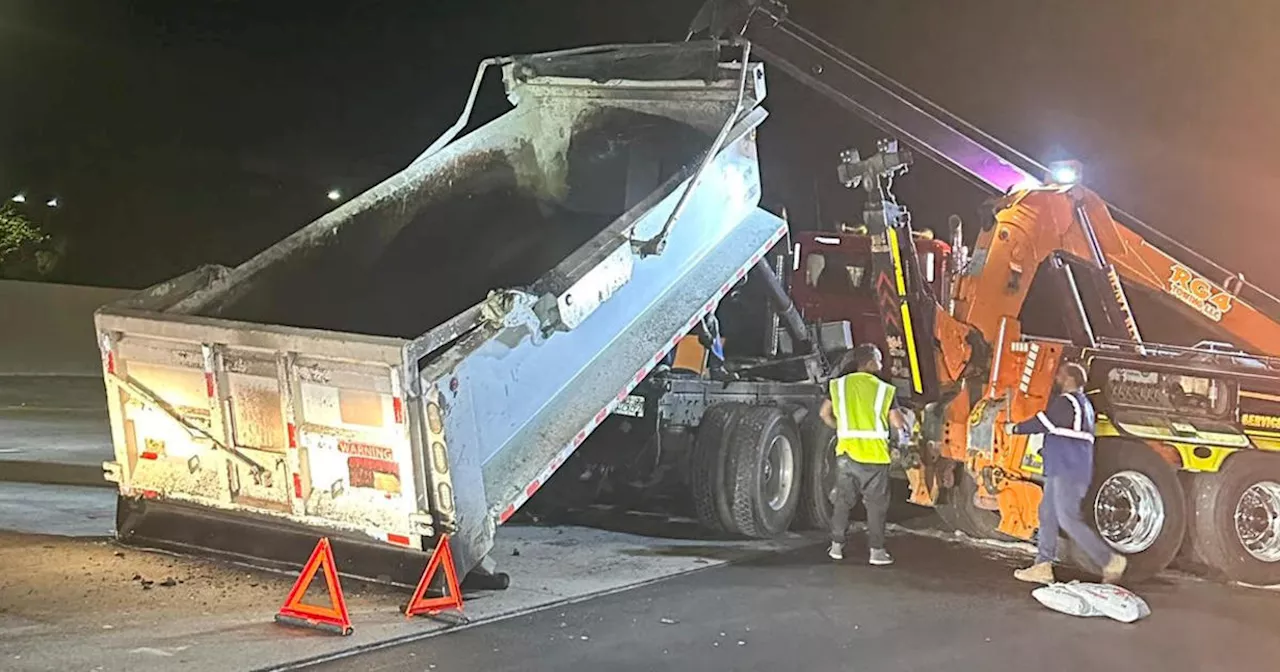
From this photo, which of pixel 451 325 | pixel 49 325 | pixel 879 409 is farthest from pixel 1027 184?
pixel 49 325

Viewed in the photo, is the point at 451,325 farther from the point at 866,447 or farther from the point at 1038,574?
the point at 1038,574

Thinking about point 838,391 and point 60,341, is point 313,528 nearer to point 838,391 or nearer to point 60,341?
point 838,391

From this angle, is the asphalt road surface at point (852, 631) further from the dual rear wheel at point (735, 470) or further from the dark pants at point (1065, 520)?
the dual rear wheel at point (735, 470)

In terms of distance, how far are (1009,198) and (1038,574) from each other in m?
2.97

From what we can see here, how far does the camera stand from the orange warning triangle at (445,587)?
7219 millimetres

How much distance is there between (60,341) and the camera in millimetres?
28359

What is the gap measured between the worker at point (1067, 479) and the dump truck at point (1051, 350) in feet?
1.10

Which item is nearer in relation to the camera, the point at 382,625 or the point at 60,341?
the point at 382,625

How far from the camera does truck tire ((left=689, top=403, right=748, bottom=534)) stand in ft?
33.3

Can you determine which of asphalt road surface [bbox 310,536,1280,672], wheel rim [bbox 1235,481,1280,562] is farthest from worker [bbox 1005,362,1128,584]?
wheel rim [bbox 1235,481,1280,562]

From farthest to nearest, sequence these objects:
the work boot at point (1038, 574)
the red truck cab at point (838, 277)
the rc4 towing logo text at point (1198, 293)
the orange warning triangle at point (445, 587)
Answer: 1. the red truck cab at point (838, 277)
2. the rc4 towing logo text at point (1198, 293)
3. the work boot at point (1038, 574)
4. the orange warning triangle at point (445, 587)

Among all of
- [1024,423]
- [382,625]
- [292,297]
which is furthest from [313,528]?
[1024,423]

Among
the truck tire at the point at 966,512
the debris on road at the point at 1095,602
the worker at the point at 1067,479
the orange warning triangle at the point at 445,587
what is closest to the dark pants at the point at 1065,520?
the worker at the point at 1067,479

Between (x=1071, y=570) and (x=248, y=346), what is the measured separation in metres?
5.79
